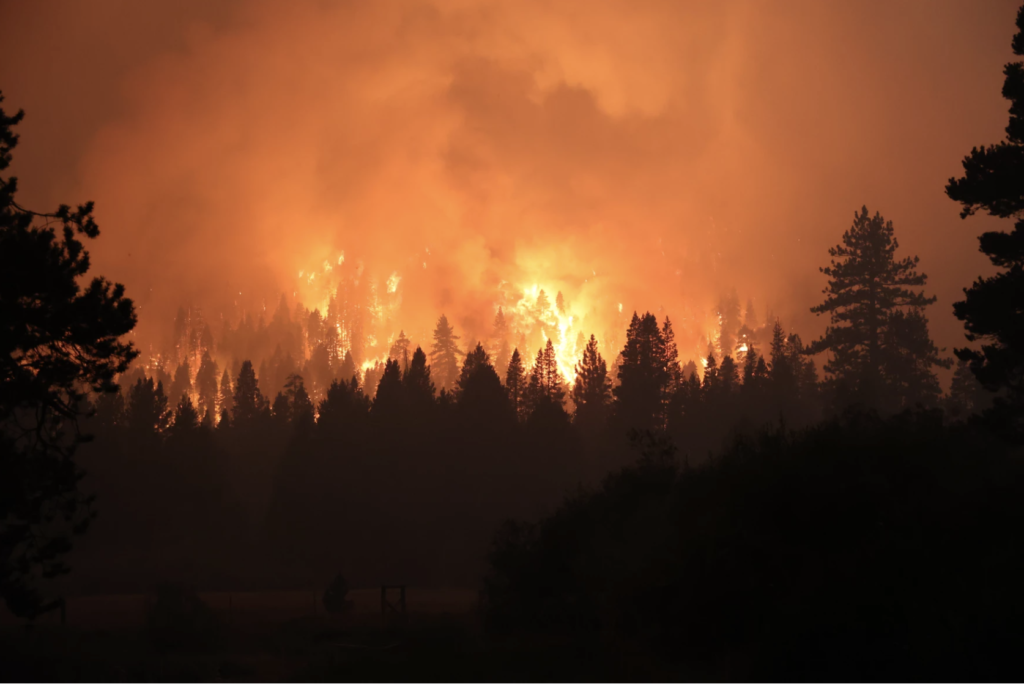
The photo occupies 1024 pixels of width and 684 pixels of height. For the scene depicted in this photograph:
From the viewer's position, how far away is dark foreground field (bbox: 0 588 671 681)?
70.9ft

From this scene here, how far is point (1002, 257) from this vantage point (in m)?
24.8

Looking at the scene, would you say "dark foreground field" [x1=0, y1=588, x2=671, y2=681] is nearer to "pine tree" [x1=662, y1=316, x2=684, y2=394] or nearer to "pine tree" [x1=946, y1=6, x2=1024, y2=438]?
"pine tree" [x1=946, y1=6, x2=1024, y2=438]

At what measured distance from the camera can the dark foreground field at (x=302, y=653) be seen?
70.9 feet

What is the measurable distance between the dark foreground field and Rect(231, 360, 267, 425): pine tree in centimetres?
5561

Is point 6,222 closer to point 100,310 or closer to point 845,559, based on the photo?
point 100,310

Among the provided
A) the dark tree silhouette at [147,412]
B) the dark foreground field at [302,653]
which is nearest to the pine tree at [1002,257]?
the dark foreground field at [302,653]

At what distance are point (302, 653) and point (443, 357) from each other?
117 m

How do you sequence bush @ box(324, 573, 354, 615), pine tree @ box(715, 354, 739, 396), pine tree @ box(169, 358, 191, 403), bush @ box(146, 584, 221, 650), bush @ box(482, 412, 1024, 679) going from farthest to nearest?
pine tree @ box(169, 358, 191, 403) → pine tree @ box(715, 354, 739, 396) → bush @ box(324, 573, 354, 615) → bush @ box(146, 584, 221, 650) → bush @ box(482, 412, 1024, 679)

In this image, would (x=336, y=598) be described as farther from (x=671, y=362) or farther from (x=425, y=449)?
(x=671, y=362)

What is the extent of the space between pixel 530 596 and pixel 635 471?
255 inches

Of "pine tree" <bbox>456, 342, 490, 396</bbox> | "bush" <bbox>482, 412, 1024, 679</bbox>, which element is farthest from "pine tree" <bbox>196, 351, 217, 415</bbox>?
"bush" <bbox>482, 412, 1024, 679</bbox>

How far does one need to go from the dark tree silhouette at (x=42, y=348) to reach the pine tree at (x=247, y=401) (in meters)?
75.5

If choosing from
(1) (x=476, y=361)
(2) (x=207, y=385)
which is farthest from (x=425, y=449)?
(2) (x=207, y=385)

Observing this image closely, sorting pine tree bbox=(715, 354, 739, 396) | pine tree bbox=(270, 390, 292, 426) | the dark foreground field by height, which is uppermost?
pine tree bbox=(715, 354, 739, 396)
